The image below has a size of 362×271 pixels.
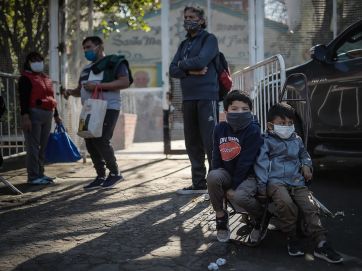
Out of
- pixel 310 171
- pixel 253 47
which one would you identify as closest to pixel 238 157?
pixel 310 171

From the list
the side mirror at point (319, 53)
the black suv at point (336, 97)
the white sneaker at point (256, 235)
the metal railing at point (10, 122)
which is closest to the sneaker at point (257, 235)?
the white sneaker at point (256, 235)

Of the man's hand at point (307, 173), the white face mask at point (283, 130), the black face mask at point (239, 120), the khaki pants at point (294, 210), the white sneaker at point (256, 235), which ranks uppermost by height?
the black face mask at point (239, 120)

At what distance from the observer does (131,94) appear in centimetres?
1307

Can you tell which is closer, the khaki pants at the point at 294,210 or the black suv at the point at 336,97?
the khaki pants at the point at 294,210

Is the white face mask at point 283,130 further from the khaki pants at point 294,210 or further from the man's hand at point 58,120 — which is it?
the man's hand at point 58,120

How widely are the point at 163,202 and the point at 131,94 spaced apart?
842 centimetres

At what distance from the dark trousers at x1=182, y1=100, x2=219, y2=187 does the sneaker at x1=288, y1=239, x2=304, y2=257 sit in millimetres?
1825

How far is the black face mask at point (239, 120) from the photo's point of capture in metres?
3.57

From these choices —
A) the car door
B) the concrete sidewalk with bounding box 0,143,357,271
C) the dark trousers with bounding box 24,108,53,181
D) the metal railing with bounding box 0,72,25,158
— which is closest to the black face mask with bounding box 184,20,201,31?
the car door

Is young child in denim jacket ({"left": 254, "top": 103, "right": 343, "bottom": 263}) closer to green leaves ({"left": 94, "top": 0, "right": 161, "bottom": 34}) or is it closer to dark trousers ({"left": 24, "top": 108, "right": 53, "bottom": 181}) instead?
dark trousers ({"left": 24, "top": 108, "right": 53, "bottom": 181})

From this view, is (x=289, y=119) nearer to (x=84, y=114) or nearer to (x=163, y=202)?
(x=163, y=202)

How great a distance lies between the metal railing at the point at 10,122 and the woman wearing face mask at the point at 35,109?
1.38m

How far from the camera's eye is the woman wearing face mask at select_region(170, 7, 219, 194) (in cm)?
497

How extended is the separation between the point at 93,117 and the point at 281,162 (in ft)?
8.46
